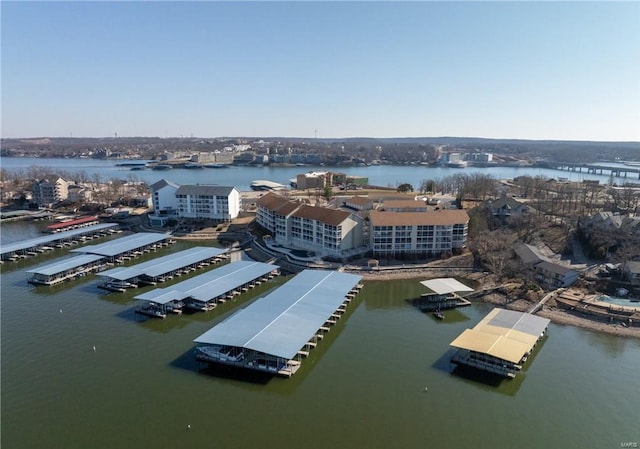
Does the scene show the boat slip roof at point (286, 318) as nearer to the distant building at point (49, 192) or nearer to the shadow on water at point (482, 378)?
the shadow on water at point (482, 378)

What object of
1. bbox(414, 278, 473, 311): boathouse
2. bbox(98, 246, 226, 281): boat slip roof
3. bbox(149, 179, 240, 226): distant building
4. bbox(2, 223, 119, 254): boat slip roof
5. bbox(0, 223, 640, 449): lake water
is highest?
bbox(149, 179, 240, 226): distant building

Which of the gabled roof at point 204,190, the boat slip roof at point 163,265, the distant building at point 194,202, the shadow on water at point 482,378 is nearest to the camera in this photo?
the shadow on water at point 482,378

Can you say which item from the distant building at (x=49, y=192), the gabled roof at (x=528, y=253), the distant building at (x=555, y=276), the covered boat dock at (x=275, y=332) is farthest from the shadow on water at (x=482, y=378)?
the distant building at (x=49, y=192)

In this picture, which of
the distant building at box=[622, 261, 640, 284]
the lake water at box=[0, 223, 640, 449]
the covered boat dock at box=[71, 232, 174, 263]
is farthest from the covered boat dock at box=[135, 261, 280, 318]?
the distant building at box=[622, 261, 640, 284]

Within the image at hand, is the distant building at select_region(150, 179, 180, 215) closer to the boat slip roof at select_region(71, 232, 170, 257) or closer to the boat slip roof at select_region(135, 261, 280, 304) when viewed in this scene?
the boat slip roof at select_region(71, 232, 170, 257)

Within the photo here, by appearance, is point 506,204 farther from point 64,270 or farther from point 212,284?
point 64,270
